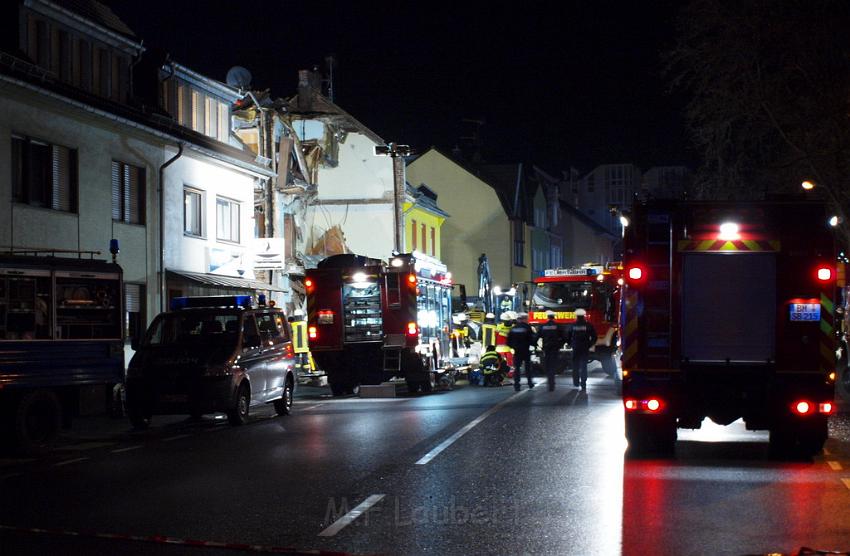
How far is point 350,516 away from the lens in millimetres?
10125

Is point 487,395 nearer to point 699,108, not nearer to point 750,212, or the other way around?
point 750,212

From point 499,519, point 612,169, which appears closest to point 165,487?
point 499,519

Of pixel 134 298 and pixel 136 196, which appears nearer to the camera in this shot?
pixel 134 298

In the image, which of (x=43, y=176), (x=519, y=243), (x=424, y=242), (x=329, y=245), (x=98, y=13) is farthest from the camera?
(x=519, y=243)

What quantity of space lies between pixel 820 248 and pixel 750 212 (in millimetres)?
823

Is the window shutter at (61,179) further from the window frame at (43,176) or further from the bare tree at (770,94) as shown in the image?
the bare tree at (770,94)

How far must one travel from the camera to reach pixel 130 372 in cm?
1969

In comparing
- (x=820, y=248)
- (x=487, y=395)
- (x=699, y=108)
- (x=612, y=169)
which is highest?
(x=612, y=169)

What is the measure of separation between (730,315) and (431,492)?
172 inches

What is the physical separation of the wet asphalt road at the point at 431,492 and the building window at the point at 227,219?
1710 centimetres

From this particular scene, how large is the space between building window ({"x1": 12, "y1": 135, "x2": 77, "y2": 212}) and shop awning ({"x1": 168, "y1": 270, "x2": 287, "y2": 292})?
483 cm

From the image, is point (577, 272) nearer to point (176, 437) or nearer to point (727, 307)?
point (176, 437)

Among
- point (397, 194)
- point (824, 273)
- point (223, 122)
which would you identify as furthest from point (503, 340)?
point (824, 273)

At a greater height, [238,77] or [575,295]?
[238,77]
